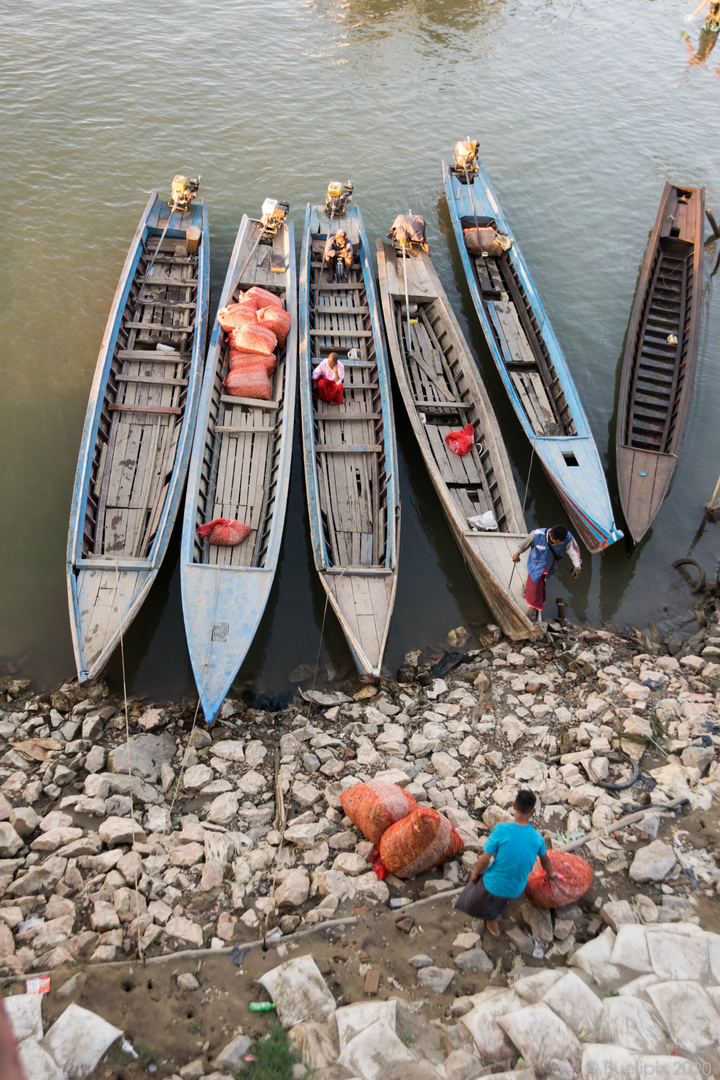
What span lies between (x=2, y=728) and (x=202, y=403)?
212 inches

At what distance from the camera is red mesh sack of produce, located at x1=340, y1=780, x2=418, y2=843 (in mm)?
5832

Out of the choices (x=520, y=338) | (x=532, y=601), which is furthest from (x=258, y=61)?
(x=532, y=601)

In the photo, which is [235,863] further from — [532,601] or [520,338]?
[520,338]

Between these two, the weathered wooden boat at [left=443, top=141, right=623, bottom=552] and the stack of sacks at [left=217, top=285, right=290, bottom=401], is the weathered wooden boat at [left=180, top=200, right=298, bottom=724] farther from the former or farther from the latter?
the weathered wooden boat at [left=443, top=141, right=623, bottom=552]

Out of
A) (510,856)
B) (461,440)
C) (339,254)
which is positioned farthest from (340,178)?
(510,856)

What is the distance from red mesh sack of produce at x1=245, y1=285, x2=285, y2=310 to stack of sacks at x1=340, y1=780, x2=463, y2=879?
860 cm

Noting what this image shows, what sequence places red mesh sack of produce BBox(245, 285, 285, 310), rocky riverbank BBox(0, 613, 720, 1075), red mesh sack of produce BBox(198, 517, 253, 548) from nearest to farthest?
rocky riverbank BBox(0, 613, 720, 1075), red mesh sack of produce BBox(198, 517, 253, 548), red mesh sack of produce BBox(245, 285, 285, 310)

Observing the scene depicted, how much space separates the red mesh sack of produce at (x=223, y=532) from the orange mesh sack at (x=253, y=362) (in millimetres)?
3131

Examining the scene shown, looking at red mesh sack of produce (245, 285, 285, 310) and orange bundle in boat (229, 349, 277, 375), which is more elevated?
red mesh sack of produce (245, 285, 285, 310)

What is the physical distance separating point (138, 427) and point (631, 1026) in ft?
30.5

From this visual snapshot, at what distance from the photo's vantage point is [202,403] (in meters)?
10.1

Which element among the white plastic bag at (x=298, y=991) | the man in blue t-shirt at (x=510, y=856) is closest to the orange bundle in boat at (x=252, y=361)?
the man in blue t-shirt at (x=510, y=856)

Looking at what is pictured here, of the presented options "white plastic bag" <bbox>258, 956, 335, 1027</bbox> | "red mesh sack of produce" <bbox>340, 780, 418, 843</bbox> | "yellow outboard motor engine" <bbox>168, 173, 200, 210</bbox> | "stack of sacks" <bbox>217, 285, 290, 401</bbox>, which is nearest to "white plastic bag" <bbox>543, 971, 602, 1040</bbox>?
"white plastic bag" <bbox>258, 956, 335, 1027</bbox>

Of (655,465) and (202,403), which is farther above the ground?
(202,403)
